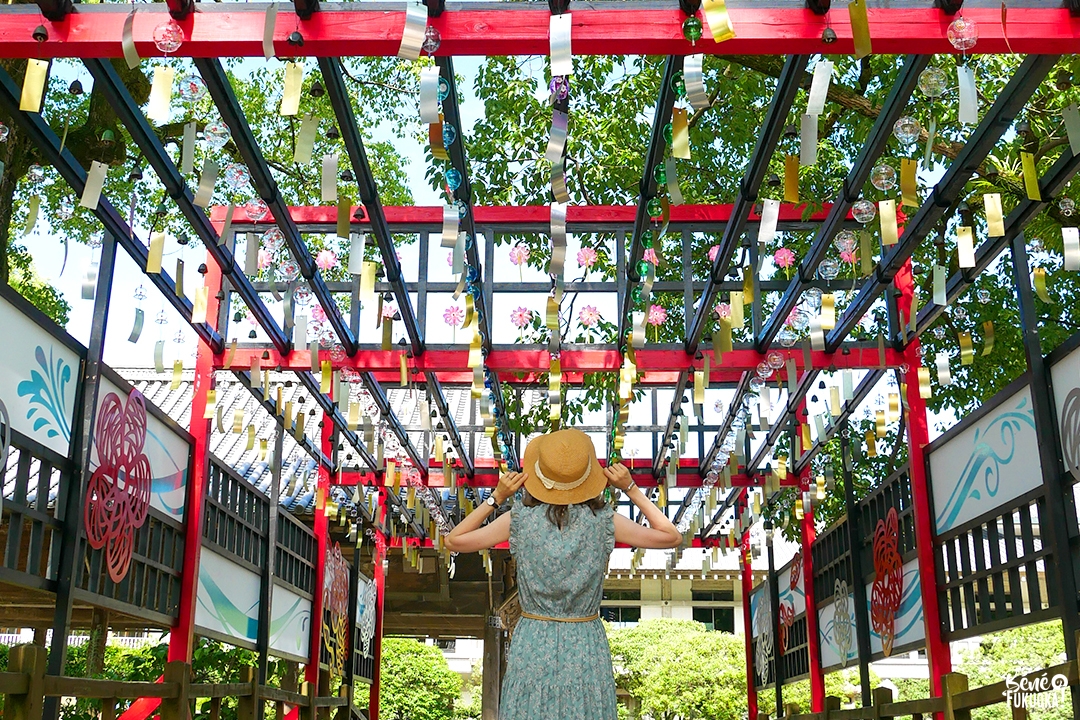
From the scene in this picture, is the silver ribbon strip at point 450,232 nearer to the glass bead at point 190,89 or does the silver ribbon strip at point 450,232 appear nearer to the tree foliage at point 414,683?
the glass bead at point 190,89

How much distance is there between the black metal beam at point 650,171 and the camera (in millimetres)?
3554

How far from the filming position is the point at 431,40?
3.19 m

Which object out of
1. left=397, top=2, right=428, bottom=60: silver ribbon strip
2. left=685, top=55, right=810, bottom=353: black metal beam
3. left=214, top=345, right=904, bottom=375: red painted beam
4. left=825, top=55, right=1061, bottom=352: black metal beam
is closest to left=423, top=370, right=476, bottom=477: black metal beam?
left=214, top=345, right=904, bottom=375: red painted beam

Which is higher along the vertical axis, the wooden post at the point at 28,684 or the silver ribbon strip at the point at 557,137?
the silver ribbon strip at the point at 557,137

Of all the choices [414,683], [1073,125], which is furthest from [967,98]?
[414,683]

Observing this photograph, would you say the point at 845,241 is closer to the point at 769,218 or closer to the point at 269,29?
the point at 769,218

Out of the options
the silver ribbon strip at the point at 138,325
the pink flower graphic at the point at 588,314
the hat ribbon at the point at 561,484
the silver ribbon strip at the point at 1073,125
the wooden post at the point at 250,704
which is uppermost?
the pink flower graphic at the point at 588,314

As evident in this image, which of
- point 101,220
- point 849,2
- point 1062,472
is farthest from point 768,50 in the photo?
point 101,220

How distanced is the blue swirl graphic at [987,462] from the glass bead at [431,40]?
10.4ft

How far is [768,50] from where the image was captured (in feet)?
10.7

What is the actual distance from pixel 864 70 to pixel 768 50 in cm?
268

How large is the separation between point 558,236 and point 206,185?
1285mm

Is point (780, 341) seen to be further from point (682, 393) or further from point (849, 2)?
point (849, 2)

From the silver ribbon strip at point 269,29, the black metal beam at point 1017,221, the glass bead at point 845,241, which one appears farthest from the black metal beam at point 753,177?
the silver ribbon strip at point 269,29
